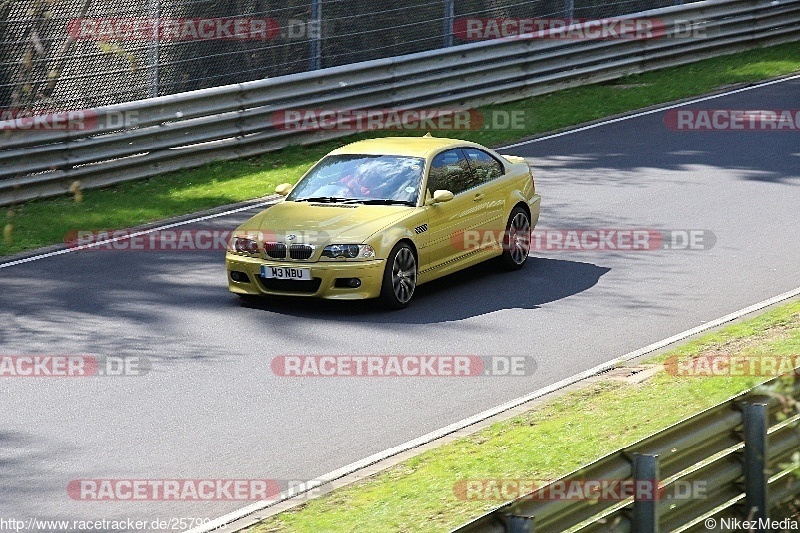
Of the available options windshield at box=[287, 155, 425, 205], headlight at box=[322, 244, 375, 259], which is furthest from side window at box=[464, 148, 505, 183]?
headlight at box=[322, 244, 375, 259]

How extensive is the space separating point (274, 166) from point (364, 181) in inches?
226

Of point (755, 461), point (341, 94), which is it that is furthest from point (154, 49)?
point (755, 461)

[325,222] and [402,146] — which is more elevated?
[402,146]

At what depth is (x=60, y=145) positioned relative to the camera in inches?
703

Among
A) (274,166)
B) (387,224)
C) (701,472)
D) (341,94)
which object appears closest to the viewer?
(701,472)

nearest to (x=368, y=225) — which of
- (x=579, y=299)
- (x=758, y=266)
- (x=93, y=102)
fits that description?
(x=579, y=299)

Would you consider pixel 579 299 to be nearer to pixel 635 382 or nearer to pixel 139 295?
pixel 635 382

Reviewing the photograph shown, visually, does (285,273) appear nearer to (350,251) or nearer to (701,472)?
(350,251)

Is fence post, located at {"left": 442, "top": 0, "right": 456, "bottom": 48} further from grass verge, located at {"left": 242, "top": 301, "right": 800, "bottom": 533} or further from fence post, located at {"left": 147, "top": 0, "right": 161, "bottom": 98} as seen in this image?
grass verge, located at {"left": 242, "top": 301, "right": 800, "bottom": 533}

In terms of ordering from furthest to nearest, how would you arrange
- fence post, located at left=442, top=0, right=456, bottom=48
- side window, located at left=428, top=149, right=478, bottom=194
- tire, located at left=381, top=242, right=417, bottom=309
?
1. fence post, located at left=442, top=0, right=456, bottom=48
2. side window, located at left=428, top=149, right=478, bottom=194
3. tire, located at left=381, top=242, right=417, bottom=309

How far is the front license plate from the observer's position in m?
12.9

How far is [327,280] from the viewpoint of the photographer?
42.3 feet

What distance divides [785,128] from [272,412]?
1345 cm

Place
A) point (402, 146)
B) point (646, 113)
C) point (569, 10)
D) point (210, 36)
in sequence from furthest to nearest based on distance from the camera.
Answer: point (569, 10) < point (646, 113) < point (210, 36) < point (402, 146)
